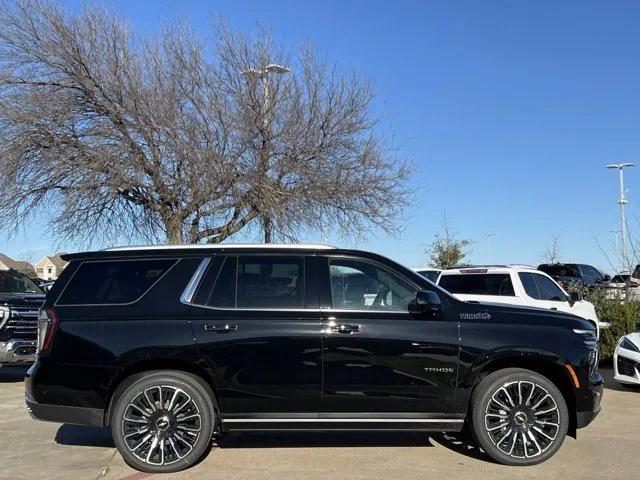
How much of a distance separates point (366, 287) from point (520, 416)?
175 centimetres

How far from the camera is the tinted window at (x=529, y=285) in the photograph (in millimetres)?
11898

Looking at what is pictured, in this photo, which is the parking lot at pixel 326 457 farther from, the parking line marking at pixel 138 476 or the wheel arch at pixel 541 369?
the wheel arch at pixel 541 369

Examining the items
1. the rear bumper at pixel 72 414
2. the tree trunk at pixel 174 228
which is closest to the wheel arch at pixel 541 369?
the rear bumper at pixel 72 414

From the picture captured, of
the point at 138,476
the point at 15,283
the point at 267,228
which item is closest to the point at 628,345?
the point at 138,476

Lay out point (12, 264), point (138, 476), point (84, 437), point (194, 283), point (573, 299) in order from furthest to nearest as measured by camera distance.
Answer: point (12, 264) → point (573, 299) → point (84, 437) → point (194, 283) → point (138, 476)

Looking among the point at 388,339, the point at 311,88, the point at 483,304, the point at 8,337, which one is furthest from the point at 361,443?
the point at 311,88

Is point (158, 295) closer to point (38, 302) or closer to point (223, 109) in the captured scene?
point (38, 302)

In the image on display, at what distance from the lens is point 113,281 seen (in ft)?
19.2

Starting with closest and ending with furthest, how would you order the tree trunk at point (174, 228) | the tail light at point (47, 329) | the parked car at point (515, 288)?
the tail light at point (47, 329), the parked car at point (515, 288), the tree trunk at point (174, 228)

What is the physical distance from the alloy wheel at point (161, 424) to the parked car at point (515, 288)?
23.6 feet

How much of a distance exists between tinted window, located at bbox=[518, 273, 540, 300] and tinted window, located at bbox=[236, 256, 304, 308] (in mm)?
7262

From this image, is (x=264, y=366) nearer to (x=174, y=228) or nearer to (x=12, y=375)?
(x=12, y=375)

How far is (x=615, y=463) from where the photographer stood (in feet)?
19.0

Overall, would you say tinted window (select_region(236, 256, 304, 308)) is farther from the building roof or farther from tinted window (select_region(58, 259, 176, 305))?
the building roof
